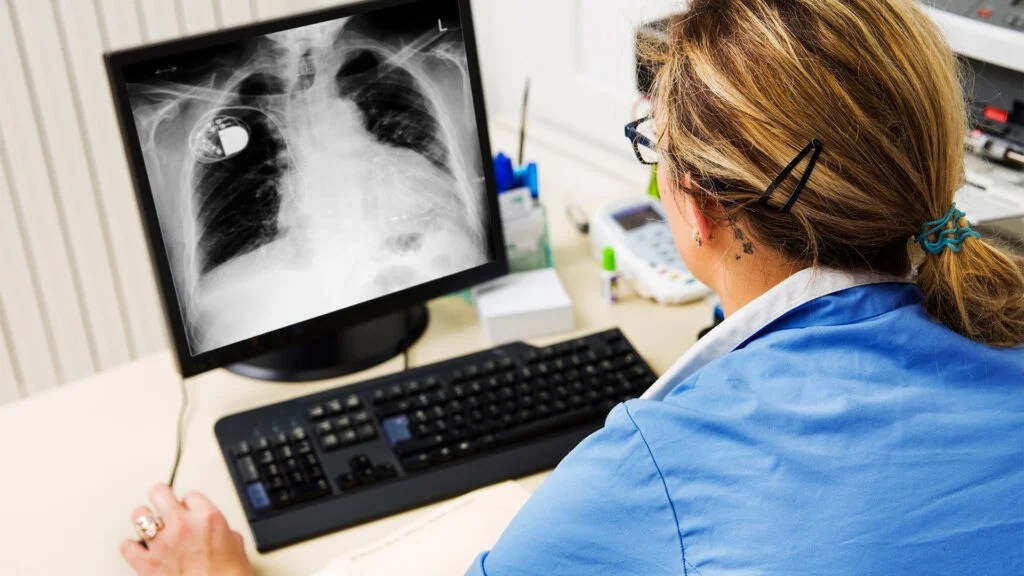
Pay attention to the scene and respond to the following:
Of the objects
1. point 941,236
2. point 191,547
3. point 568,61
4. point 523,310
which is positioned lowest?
point 191,547

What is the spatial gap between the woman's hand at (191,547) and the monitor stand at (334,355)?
0.28 m

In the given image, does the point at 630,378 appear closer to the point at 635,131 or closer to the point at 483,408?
the point at 483,408

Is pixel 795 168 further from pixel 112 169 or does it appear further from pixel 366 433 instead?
pixel 112 169

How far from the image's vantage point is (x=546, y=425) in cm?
126

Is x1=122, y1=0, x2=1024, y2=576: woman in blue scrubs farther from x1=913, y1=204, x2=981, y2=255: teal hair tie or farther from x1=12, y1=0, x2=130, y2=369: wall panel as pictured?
x1=12, y1=0, x2=130, y2=369: wall panel

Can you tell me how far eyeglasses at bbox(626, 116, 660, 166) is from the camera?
1.00 metres

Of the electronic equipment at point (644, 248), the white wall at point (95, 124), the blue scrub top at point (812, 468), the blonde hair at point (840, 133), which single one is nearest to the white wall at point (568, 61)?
the white wall at point (95, 124)

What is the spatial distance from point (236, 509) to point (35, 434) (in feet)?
0.98

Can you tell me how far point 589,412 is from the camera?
128 cm

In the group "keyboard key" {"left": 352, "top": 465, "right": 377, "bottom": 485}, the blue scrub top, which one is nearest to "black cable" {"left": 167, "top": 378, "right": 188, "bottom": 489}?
"keyboard key" {"left": 352, "top": 465, "right": 377, "bottom": 485}

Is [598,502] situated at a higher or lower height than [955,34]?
lower

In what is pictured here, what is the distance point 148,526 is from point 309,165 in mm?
444

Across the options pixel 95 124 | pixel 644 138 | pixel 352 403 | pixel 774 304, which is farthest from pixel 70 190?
pixel 774 304

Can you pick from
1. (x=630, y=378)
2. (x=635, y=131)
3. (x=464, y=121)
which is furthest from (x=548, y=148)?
(x=635, y=131)
